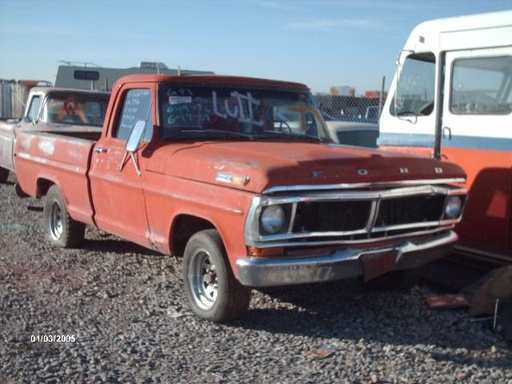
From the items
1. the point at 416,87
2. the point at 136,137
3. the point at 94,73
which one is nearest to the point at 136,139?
the point at 136,137

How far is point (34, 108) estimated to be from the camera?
34.9ft

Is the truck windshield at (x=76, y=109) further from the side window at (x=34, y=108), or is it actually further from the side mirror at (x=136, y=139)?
the side mirror at (x=136, y=139)

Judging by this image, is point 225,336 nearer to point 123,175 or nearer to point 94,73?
point 123,175

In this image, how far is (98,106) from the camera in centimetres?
1072

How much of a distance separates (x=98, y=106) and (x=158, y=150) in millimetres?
5658

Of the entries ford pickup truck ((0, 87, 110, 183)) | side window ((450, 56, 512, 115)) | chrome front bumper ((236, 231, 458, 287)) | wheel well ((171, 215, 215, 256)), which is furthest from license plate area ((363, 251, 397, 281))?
ford pickup truck ((0, 87, 110, 183))

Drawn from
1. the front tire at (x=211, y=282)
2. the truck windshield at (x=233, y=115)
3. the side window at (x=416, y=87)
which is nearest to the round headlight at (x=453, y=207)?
the truck windshield at (x=233, y=115)

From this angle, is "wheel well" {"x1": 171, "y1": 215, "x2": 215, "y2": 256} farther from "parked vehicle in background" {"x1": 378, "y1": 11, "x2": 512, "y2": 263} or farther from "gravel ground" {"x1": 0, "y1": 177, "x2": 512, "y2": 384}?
"parked vehicle in background" {"x1": 378, "y1": 11, "x2": 512, "y2": 263}

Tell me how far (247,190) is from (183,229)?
45.0 inches

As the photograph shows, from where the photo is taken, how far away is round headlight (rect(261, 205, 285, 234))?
4.36m

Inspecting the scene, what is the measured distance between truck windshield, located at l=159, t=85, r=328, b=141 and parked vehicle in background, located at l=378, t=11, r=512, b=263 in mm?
1125

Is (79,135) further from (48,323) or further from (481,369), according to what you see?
(481,369)

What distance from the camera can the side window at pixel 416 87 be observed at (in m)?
6.64

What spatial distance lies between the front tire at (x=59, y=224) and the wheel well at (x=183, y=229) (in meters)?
2.04
